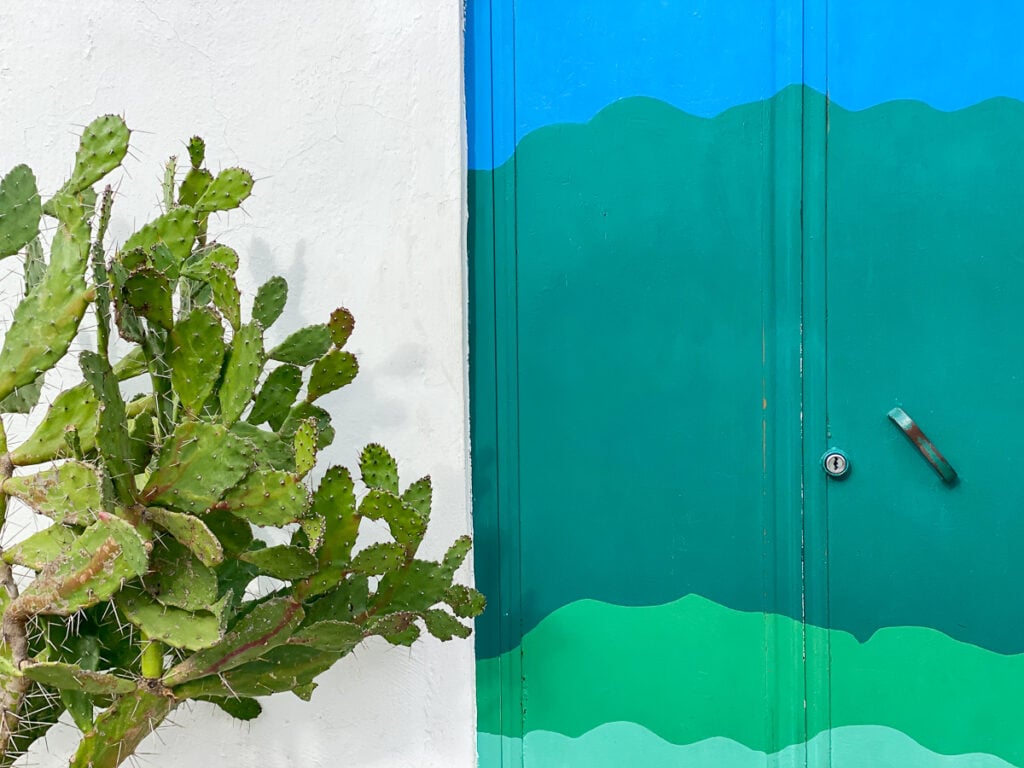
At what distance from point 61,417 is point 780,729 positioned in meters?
1.80

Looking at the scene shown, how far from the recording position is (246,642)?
4.85ft

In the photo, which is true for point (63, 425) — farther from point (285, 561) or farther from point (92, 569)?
point (285, 561)

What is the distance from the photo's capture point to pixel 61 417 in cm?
143

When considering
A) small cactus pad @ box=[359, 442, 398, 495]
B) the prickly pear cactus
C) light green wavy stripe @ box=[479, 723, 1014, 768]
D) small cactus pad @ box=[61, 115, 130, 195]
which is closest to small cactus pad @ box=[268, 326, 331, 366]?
the prickly pear cactus

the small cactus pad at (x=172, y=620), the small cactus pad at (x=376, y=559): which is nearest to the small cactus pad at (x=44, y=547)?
the small cactus pad at (x=172, y=620)

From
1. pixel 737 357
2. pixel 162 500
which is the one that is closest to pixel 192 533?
pixel 162 500

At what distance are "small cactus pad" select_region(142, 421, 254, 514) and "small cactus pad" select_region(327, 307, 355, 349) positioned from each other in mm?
427

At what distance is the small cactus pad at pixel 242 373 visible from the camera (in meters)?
1.39

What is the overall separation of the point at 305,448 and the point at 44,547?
1.43 ft

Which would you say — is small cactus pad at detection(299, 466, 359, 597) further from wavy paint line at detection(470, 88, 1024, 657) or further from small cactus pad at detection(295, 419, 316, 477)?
wavy paint line at detection(470, 88, 1024, 657)

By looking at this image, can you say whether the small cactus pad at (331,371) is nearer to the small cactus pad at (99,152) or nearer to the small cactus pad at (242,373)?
the small cactus pad at (242,373)

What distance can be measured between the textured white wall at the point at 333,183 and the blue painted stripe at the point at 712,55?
117 mm

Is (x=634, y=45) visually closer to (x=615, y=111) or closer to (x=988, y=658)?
(x=615, y=111)

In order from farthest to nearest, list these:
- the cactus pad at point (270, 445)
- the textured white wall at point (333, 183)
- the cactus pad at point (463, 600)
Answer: the textured white wall at point (333, 183) → the cactus pad at point (463, 600) → the cactus pad at point (270, 445)
